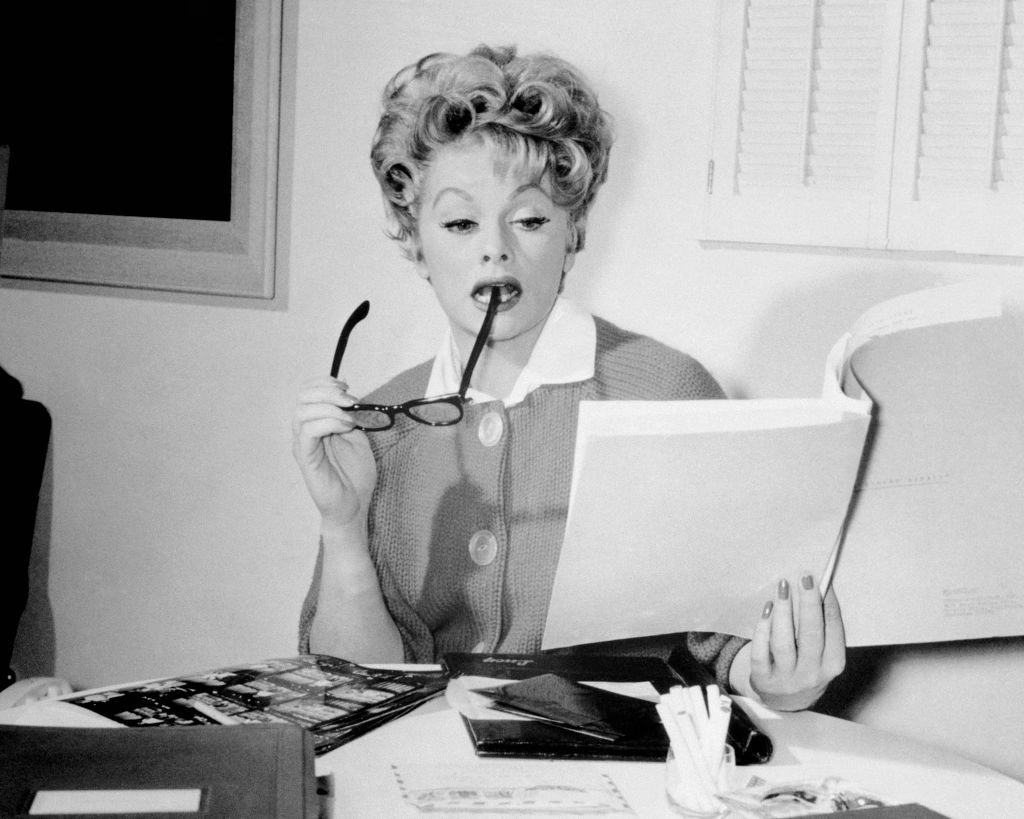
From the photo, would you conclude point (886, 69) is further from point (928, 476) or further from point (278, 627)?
point (278, 627)

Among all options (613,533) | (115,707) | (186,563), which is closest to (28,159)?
(186,563)

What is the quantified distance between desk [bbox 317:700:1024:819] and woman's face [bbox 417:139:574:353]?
20.7 inches

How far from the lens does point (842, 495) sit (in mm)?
1113

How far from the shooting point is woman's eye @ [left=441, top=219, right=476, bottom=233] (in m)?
1.45

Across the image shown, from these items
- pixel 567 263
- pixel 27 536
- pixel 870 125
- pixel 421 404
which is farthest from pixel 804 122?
pixel 27 536

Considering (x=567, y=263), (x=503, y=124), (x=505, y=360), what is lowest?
(x=505, y=360)

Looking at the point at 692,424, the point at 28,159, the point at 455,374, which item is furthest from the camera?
the point at 28,159

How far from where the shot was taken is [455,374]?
5.08ft

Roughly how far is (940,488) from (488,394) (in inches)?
21.3

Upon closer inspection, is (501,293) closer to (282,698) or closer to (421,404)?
(421,404)

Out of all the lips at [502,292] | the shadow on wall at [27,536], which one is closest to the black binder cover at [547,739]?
the lips at [502,292]

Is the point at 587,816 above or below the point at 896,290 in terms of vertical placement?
below

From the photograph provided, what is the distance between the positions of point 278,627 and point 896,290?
41.2 inches

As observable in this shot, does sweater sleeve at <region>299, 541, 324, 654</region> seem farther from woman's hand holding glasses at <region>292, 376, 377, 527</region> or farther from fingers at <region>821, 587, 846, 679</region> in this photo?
fingers at <region>821, 587, 846, 679</region>
